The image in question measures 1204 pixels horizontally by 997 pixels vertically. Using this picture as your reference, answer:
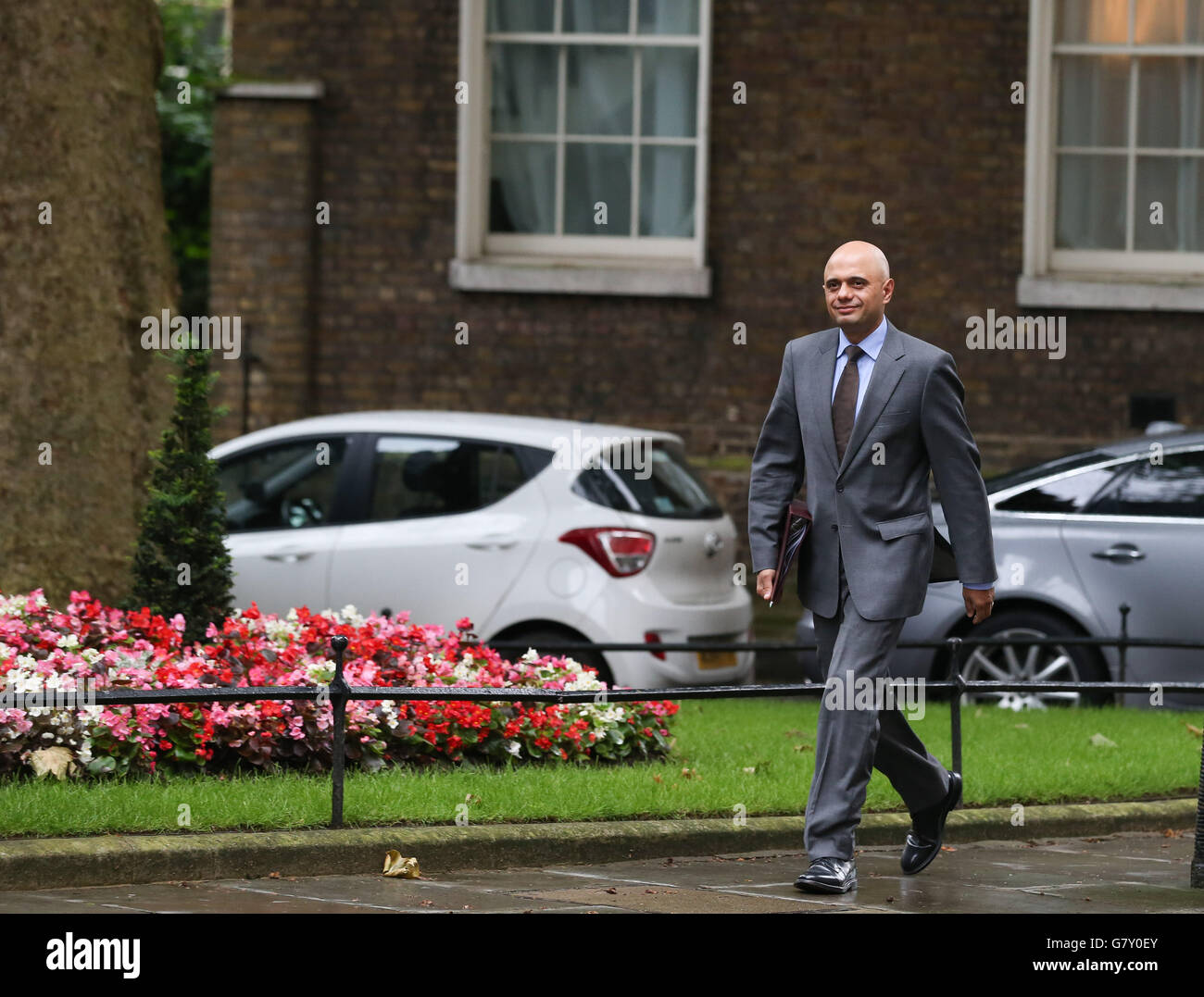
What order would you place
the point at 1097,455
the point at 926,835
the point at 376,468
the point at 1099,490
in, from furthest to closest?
1. the point at 1097,455
2. the point at 1099,490
3. the point at 376,468
4. the point at 926,835

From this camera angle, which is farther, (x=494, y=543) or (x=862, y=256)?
(x=494, y=543)

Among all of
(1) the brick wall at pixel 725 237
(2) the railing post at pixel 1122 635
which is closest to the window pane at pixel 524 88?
(1) the brick wall at pixel 725 237

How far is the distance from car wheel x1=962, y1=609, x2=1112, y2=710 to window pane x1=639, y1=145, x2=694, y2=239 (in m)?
4.82

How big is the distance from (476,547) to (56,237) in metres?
2.60

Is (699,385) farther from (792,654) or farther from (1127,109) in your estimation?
(1127,109)

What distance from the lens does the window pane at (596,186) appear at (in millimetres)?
14656

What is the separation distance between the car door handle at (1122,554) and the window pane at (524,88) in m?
6.02

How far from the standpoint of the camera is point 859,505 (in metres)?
5.98

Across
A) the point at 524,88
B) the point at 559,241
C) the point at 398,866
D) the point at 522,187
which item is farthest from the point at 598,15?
→ the point at 398,866

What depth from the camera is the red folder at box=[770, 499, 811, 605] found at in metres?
6.06

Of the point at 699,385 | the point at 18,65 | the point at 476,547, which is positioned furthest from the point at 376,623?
the point at 699,385

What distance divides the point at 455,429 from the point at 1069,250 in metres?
6.22

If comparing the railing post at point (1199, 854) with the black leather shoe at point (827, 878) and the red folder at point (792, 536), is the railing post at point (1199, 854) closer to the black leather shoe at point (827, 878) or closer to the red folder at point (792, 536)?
the black leather shoe at point (827, 878)

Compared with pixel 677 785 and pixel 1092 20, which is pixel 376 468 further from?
pixel 1092 20
